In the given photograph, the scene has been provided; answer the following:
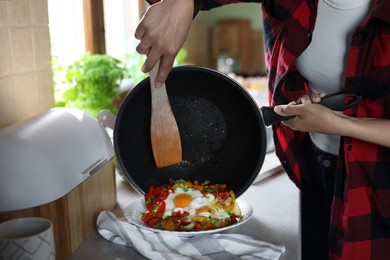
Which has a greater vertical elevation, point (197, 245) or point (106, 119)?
point (106, 119)

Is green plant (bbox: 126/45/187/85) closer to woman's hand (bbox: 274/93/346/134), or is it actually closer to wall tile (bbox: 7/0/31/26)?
wall tile (bbox: 7/0/31/26)

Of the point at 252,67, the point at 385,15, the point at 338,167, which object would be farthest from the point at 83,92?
the point at 252,67

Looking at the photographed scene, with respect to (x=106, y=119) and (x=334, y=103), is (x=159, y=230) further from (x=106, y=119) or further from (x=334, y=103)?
(x=334, y=103)

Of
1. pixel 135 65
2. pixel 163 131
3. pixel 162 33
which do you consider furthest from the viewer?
pixel 135 65

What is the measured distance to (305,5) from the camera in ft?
3.35

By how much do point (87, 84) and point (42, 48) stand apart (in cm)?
27

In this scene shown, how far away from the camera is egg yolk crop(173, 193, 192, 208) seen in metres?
0.98

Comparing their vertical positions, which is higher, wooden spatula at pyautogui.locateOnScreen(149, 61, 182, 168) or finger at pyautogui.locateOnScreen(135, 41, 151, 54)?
finger at pyautogui.locateOnScreen(135, 41, 151, 54)

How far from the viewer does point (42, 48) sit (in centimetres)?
117

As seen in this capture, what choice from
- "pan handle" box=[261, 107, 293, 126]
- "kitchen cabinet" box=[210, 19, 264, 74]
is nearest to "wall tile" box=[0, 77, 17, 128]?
"pan handle" box=[261, 107, 293, 126]

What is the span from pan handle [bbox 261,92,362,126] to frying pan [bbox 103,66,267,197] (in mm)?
87

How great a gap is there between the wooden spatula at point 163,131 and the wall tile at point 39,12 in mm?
382

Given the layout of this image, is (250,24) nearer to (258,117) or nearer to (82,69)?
(82,69)

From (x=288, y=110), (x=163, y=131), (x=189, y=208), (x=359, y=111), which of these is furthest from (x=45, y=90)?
(x=359, y=111)
